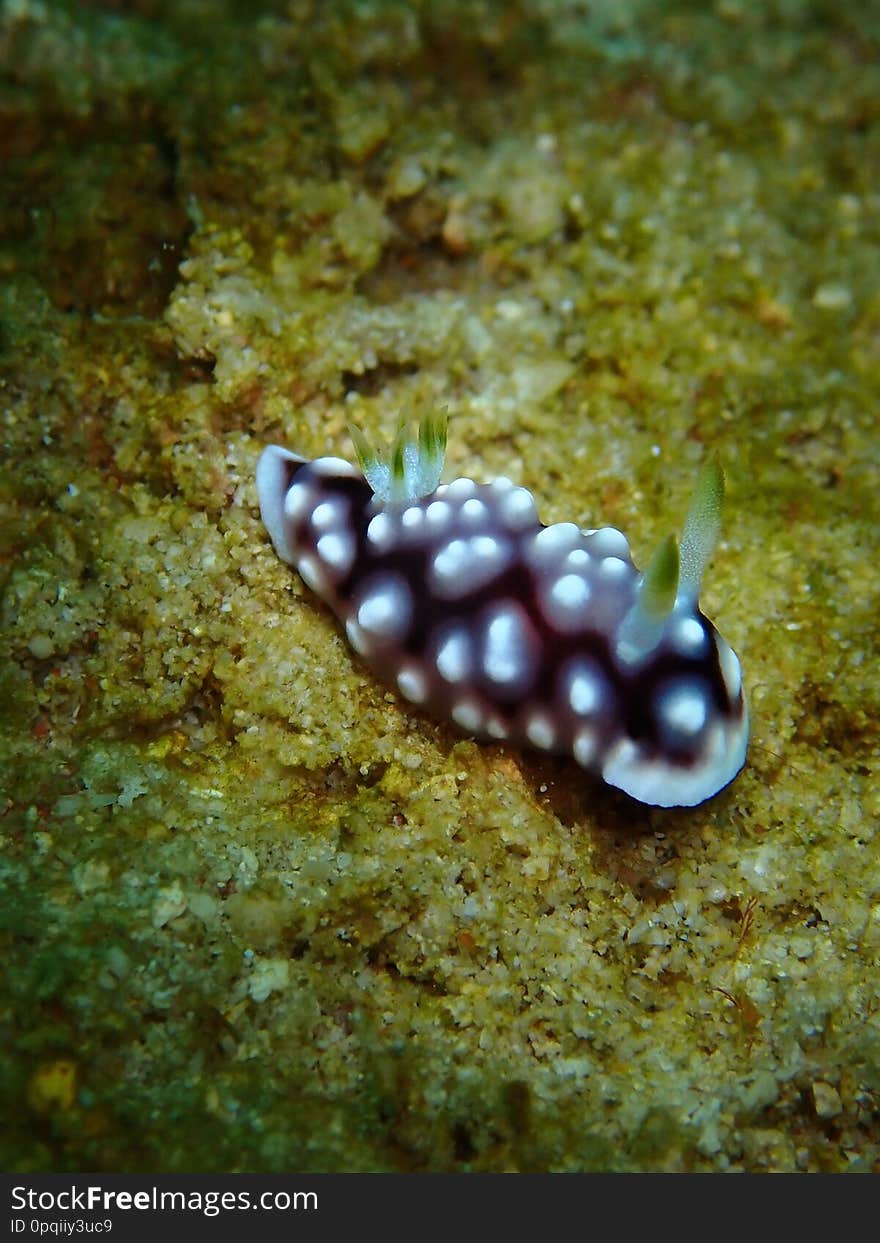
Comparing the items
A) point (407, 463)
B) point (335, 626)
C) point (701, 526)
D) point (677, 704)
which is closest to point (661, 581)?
point (701, 526)

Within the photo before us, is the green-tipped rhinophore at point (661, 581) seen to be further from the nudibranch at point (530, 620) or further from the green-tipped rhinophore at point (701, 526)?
the green-tipped rhinophore at point (701, 526)

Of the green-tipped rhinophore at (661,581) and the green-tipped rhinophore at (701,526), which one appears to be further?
the green-tipped rhinophore at (701,526)

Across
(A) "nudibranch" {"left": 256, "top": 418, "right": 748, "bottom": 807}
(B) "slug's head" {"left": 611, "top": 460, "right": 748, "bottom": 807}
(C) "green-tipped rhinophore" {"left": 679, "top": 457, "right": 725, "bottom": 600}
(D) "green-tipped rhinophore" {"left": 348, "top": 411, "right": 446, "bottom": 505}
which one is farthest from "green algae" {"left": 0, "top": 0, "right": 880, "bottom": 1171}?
(C) "green-tipped rhinophore" {"left": 679, "top": 457, "right": 725, "bottom": 600}

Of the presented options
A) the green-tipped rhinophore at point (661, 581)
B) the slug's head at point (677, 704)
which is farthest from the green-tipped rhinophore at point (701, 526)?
the green-tipped rhinophore at point (661, 581)

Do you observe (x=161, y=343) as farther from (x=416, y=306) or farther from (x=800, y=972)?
(x=800, y=972)

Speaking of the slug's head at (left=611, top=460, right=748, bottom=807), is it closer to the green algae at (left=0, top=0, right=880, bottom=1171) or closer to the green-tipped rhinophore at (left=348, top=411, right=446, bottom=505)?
the green algae at (left=0, top=0, right=880, bottom=1171)

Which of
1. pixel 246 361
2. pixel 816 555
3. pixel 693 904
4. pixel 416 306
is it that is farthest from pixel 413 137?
pixel 693 904
